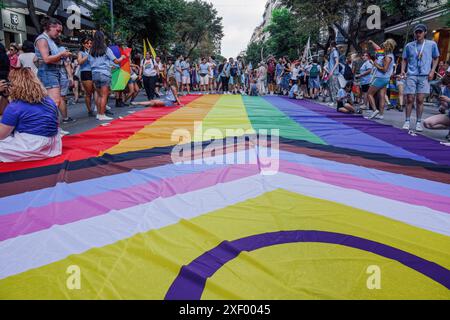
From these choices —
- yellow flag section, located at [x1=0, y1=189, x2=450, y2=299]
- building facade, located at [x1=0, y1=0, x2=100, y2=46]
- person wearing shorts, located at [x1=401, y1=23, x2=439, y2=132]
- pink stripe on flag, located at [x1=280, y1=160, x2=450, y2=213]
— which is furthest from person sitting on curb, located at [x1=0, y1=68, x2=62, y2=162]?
building facade, located at [x1=0, y1=0, x2=100, y2=46]

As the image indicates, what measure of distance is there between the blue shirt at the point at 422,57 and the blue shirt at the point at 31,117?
6.64 m

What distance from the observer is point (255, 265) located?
6.59ft

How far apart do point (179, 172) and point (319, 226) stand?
1878mm

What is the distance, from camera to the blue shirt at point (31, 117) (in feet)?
13.2

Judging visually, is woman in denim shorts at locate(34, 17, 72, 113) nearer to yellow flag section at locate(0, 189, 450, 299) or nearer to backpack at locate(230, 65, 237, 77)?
yellow flag section at locate(0, 189, 450, 299)

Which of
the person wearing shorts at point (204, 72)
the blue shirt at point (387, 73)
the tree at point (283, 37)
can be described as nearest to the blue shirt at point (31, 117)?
the blue shirt at point (387, 73)

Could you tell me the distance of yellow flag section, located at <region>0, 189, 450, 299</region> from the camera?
1773 millimetres

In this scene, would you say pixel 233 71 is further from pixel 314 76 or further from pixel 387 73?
pixel 387 73

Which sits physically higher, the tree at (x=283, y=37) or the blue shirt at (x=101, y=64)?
the tree at (x=283, y=37)

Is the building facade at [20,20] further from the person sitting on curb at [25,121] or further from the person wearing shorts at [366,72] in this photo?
the person sitting on curb at [25,121]

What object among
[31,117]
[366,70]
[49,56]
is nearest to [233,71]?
[366,70]

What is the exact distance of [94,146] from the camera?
5.11 m
